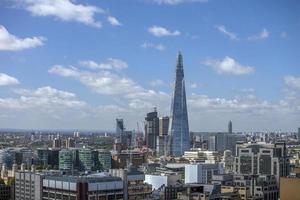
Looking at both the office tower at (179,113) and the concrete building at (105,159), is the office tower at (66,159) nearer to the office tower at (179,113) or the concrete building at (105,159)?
the concrete building at (105,159)

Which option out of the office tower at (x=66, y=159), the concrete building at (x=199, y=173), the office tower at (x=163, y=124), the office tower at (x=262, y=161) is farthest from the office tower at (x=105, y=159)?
the office tower at (x=163, y=124)

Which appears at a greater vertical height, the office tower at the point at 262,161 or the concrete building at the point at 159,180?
the office tower at the point at 262,161

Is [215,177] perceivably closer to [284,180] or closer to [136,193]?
[136,193]

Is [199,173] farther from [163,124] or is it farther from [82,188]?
[163,124]

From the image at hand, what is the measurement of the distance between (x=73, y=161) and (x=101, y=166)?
5.50 feet

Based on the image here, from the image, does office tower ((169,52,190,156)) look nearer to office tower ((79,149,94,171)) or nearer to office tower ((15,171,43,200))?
office tower ((79,149,94,171))

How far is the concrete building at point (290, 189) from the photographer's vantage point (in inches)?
370

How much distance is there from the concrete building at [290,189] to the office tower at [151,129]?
135 ft

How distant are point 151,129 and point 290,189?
4226 centimetres

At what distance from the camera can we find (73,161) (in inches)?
1344

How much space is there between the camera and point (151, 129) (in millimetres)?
51688

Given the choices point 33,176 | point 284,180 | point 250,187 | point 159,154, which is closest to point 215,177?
point 250,187

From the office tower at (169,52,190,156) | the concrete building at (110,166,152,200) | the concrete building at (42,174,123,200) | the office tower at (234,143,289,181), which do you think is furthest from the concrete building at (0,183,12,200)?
the office tower at (169,52,190,156)

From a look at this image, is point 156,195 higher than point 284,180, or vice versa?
point 284,180
